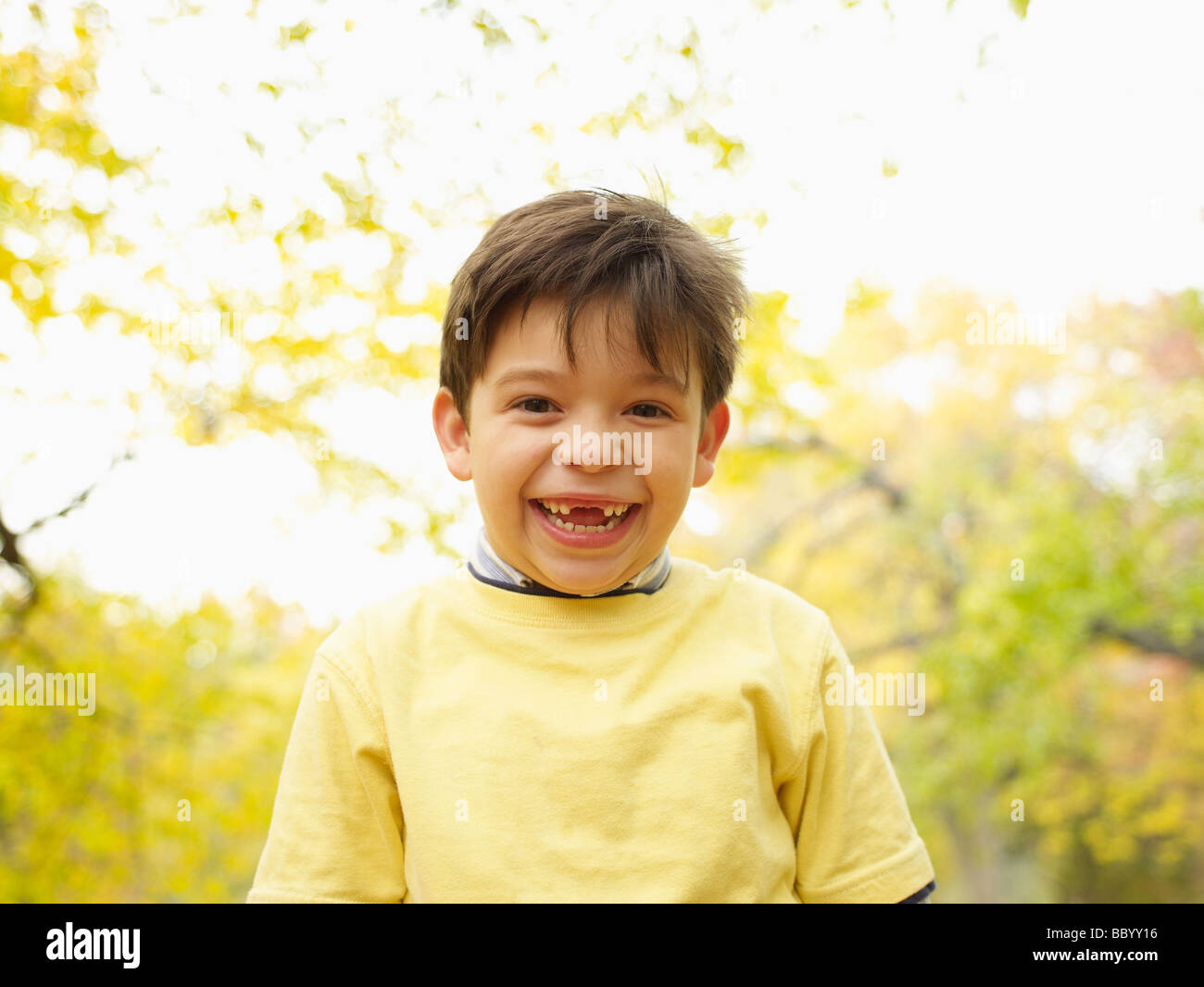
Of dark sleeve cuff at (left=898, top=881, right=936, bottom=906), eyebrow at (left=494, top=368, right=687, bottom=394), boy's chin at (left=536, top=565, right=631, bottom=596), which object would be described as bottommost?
dark sleeve cuff at (left=898, top=881, right=936, bottom=906)

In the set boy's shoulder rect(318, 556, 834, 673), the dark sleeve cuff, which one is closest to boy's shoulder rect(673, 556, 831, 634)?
boy's shoulder rect(318, 556, 834, 673)

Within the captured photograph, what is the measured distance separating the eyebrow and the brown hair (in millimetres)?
18

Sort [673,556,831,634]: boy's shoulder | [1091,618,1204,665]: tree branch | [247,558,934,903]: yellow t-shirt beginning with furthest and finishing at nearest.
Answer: [1091,618,1204,665]: tree branch, [673,556,831,634]: boy's shoulder, [247,558,934,903]: yellow t-shirt

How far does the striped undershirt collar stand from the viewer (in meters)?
1.49

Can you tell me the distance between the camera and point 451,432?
1600 millimetres

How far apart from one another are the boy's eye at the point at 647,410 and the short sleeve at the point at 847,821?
468 mm

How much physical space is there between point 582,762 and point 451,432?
1.93ft

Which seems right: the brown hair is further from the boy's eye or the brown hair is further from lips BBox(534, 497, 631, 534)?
lips BBox(534, 497, 631, 534)

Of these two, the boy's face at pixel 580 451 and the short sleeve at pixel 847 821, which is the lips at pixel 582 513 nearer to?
the boy's face at pixel 580 451

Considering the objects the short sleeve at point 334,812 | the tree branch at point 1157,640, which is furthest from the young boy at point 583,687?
the tree branch at point 1157,640

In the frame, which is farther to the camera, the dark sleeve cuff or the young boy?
the dark sleeve cuff

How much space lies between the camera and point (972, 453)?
34.3 ft

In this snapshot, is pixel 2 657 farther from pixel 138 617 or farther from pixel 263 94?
pixel 263 94
